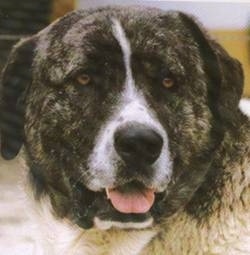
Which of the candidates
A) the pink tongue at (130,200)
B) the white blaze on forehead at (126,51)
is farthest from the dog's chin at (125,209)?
the white blaze on forehead at (126,51)

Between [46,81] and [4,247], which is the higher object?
[46,81]

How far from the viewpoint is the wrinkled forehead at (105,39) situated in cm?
97

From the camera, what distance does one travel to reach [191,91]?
1001mm

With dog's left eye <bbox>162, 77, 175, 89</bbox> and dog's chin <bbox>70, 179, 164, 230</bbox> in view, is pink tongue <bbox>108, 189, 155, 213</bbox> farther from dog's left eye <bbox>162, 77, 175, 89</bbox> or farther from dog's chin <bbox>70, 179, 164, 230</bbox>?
→ dog's left eye <bbox>162, 77, 175, 89</bbox>

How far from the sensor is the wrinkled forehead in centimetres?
97

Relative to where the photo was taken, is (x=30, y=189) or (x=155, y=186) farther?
(x=30, y=189)

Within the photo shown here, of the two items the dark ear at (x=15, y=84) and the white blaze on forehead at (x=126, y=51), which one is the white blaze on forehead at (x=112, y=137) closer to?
the white blaze on forehead at (x=126, y=51)

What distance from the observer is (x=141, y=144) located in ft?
3.00

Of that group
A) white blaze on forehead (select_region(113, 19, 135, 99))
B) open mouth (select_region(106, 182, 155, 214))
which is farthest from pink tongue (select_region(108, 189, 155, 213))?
white blaze on forehead (select_region(113, 19, 135, 99))

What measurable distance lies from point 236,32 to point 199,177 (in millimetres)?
190

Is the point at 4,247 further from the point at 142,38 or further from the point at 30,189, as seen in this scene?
the point at 142,38

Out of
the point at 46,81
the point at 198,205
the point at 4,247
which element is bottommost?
the point at 4,247

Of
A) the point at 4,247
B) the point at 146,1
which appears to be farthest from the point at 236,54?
the point at 4,247

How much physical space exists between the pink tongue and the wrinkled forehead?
158 mm
